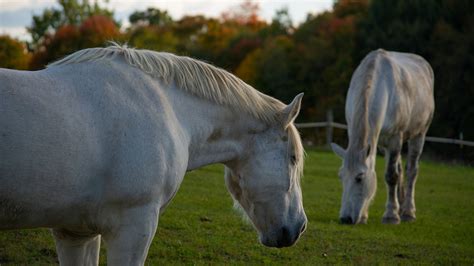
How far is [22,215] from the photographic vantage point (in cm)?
359

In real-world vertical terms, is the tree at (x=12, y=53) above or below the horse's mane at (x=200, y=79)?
below

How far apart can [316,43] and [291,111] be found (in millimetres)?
33774

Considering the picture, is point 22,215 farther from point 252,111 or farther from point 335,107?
point 335,107

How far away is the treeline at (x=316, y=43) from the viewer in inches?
1130

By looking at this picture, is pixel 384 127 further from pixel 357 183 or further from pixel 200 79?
pixel 200 79

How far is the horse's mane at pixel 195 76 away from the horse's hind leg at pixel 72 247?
1013 mm

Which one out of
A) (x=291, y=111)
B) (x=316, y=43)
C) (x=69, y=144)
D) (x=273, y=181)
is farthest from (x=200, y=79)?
(x=316, y=43)

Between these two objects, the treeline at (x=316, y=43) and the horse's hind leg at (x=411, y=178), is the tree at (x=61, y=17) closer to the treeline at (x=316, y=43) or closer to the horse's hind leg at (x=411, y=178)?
the treeline at (x=316, y=43)

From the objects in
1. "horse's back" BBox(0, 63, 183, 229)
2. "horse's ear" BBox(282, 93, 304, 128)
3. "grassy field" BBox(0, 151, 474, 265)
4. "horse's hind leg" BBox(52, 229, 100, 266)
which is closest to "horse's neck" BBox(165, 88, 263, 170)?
"horse's ear" BBox(282, 93, 304, 128)

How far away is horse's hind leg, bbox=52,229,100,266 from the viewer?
4117 millimetres

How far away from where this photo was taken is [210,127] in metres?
4.40

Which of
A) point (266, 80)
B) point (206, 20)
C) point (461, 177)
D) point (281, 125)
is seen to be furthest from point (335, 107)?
point (281, 125)

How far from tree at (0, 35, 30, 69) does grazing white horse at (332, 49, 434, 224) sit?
31.9 m

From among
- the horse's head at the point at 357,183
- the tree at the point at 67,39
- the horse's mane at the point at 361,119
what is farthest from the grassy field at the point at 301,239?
the tree at the point at 67,39
